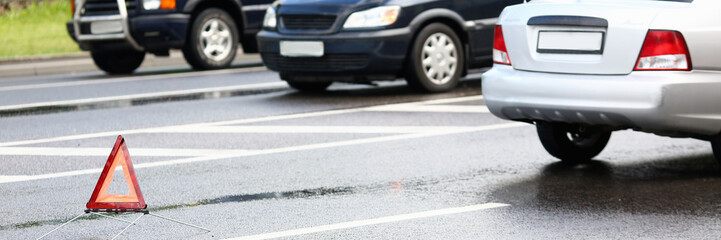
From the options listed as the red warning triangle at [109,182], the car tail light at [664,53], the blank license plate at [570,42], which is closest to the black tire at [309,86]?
the blank license plate at [570,42]

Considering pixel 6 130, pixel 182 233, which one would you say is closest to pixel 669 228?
pixel 182 233

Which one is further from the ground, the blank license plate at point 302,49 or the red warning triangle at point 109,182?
the red warning triangle at point 109,182

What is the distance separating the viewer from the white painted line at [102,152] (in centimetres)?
859

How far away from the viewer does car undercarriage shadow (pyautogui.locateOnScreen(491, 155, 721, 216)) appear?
21.0 ft

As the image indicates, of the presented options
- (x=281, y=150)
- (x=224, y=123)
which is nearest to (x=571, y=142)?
(x=281, y=150)

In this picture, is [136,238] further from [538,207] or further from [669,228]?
[669,228]

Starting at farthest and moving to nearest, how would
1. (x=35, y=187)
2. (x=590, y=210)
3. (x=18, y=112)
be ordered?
(x=18, y=112) < (x=35, y=187) < (x=590, y=210)

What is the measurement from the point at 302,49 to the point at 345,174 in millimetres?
4482

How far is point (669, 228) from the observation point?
5824 millimetres

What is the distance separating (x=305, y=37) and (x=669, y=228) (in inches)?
254

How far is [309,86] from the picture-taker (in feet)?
41.9

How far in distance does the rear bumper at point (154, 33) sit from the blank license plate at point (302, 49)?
392cm

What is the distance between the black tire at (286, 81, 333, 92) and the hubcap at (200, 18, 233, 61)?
361 cm

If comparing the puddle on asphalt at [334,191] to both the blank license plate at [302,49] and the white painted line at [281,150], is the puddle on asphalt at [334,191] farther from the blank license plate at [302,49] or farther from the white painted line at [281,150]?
the blank license plate at [302,49]
